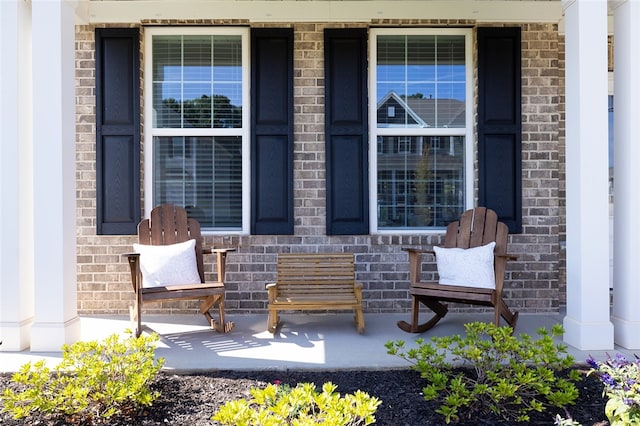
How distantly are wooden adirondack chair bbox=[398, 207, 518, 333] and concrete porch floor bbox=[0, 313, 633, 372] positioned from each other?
18 cm

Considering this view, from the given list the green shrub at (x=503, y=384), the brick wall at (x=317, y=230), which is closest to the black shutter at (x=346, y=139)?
the brick wall at (x=317, y=230)

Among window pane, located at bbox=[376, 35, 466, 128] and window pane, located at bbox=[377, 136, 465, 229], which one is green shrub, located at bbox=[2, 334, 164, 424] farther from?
window pane, located at bbox=[376, 35, 466, 128]

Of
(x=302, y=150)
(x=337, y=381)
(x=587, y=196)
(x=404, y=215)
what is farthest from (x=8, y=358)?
(x=587, y=196)

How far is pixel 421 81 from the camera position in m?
4.82

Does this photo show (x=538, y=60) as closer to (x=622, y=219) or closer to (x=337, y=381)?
(x=622, y=219)

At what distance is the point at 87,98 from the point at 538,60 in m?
4.39

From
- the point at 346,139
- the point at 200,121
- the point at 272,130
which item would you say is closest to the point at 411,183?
the point at 346,139

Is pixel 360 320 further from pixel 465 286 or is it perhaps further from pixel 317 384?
pixel 317 384

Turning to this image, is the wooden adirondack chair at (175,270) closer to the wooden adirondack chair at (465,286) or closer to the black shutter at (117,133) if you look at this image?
the black shutter at (117,133)

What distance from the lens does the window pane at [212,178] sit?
479cm

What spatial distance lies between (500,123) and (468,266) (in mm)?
1581

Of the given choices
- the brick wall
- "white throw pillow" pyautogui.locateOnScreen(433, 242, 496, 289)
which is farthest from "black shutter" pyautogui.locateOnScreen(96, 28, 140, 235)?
"white throw pillow" pyautogui.locateOnScreen(433, 242, 496, 289)

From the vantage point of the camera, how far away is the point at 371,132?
477 cm

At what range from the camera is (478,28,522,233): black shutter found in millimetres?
4648
